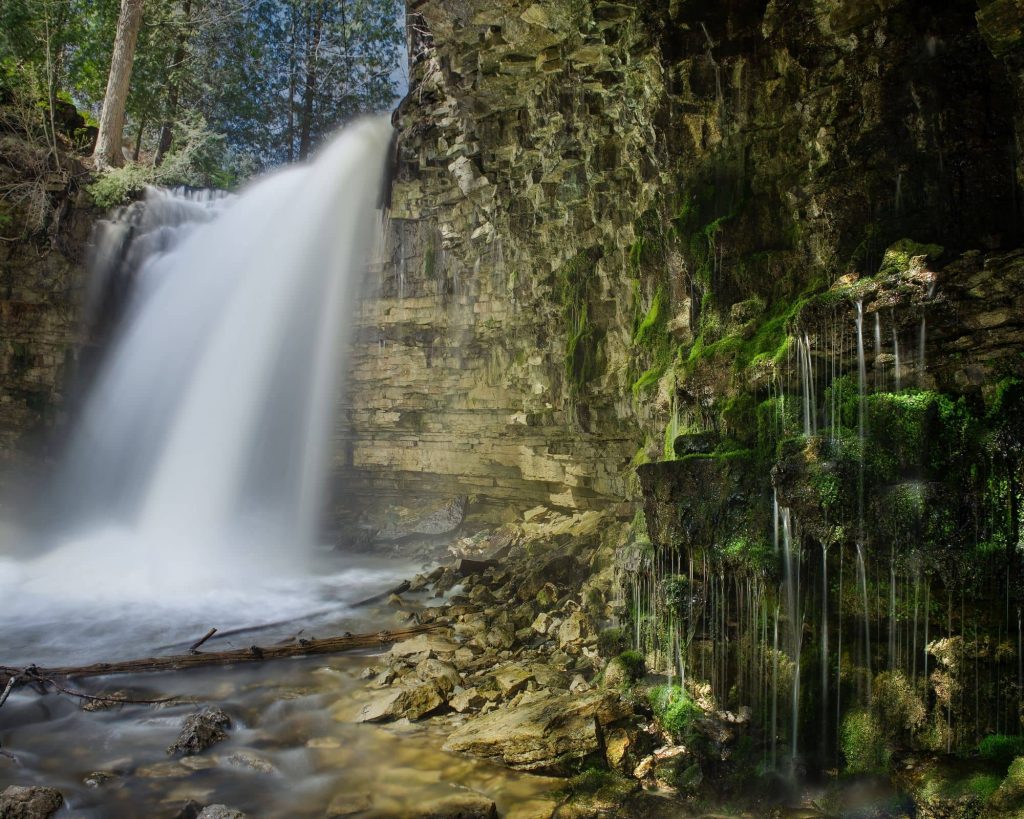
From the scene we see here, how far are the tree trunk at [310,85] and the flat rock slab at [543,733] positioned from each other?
78.8ft

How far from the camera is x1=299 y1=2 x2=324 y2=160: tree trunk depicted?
26094mm

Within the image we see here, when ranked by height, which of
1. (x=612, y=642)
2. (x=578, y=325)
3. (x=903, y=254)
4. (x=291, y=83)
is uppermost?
(x=291, y=83)

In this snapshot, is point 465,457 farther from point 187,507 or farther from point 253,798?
point 253,798

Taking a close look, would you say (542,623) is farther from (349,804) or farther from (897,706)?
(897,706)

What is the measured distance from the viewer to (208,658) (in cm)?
917

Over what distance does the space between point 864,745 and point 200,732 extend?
611 centimetres

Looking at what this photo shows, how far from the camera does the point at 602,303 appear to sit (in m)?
12.8

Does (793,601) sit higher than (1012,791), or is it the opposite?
(793,601)

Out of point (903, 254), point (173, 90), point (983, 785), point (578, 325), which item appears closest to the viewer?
point (983, 785)

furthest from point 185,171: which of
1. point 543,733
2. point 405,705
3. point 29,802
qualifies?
point 543,733

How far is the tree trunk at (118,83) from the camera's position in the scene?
19531 millimetres

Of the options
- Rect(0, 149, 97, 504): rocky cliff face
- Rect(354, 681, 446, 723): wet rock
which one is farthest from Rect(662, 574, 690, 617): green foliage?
Rect(0, 149, 97, 504): rocky cliff face

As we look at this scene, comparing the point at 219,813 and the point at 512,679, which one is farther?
the point at 512,679

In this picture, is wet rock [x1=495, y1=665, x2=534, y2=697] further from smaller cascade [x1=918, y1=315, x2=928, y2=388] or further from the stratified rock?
the stratified rock
